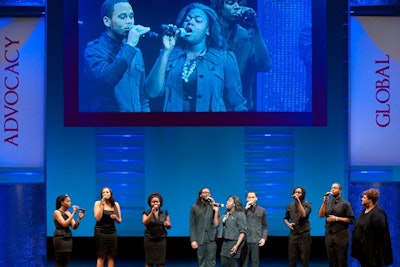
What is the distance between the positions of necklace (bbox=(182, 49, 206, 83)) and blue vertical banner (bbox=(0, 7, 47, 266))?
207 centimetres

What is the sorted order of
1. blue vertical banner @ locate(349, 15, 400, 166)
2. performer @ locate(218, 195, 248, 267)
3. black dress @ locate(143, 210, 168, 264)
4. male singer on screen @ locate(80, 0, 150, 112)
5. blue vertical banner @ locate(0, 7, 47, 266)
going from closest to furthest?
performer @ locate(218, 195, 248, 267), black dress @ locate(143, 210, 168, 264), blue vertical banner @ locate(0, 7, 47, 266), blue vertical banner @ locate(349, 15, 400, 166), male singer on screen @ locate(80, 0, 150, 112)

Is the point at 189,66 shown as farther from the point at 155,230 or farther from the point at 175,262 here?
the point at 175,262

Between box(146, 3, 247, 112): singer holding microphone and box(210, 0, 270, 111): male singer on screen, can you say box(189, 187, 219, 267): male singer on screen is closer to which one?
box(146, 3, 247, 112): singer holding microphone

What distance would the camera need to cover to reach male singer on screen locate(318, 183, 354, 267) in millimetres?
10820

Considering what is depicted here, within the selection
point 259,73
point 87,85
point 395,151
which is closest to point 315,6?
point 259,73

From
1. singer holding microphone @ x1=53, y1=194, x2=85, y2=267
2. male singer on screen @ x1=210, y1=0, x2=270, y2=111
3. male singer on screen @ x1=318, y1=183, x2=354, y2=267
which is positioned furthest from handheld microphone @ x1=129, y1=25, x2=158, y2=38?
male singer on screen @ x1=318, y1=183, x2=354, y2=267

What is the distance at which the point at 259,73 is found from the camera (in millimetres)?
12367

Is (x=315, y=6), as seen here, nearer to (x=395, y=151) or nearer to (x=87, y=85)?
(x=395, y=151)

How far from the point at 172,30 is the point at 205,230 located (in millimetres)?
2927

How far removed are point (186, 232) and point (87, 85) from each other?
10.4ft

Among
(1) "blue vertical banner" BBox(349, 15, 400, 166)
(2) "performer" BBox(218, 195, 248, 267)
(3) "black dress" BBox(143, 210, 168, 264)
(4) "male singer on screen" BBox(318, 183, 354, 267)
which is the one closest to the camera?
(2) "performer" BBox(218, 195, 248, 267)

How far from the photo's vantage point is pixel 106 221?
1104 centimetres

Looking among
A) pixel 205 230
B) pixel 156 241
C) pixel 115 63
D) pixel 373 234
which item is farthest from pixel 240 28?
pixel 373 234

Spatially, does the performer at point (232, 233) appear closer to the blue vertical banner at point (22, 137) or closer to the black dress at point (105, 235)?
the black dress at point (105, 235)
